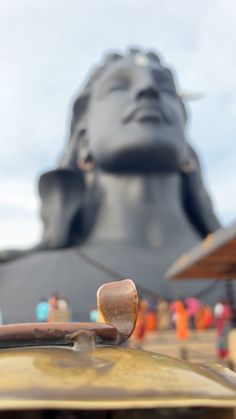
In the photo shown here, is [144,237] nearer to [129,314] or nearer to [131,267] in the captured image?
[131,267]

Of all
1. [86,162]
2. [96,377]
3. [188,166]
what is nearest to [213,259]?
[96,377]

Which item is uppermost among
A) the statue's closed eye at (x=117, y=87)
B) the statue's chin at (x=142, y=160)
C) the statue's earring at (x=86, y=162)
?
the statue's closed eye at (x=117, y=87)

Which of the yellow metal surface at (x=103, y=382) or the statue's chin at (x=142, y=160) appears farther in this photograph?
the statue's chin at (x=142, y=160)

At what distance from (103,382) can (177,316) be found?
26.8ft

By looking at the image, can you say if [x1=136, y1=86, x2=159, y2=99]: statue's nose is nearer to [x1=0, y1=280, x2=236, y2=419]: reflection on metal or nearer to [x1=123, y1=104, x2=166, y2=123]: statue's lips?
[x1=123, y1=104, x2=166, y2=123]: statue's lips

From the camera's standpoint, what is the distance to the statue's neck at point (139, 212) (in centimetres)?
1185

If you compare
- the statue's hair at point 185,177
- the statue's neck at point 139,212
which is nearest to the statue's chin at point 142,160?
the statue's neck at point 139,212

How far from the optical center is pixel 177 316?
8.92m

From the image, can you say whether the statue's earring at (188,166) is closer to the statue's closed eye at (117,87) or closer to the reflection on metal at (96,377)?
the statue's closed eye at (117,87)

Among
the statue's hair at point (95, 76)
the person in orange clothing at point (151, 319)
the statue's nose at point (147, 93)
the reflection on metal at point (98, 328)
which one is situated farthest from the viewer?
the statue's hair at point (95, 76)

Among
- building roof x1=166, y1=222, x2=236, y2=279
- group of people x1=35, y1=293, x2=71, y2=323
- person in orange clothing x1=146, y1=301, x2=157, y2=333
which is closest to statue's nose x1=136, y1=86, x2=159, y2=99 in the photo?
person in orange clothing x1=146, y1=301, x2=157, y2=333

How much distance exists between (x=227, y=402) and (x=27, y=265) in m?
11.4

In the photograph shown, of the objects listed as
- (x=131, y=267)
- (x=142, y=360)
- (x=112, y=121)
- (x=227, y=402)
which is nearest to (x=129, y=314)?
(x=142, y=360)

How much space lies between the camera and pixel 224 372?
117cm
